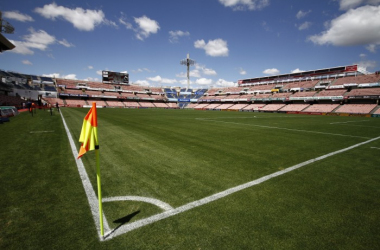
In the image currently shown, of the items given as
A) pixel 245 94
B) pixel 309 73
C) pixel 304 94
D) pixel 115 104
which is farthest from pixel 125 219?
pixel 309 73

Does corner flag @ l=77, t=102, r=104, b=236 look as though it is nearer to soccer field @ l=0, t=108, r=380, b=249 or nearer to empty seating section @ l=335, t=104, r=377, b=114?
soccer field @ l=0, t=108, r=380, b=249

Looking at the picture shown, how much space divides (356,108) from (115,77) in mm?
84966

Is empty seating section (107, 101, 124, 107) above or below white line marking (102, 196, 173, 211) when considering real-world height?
above

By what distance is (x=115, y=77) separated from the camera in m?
80.0

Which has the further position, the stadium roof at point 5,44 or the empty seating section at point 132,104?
the empty seating section at point 132,104

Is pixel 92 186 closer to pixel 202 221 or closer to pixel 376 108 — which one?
pixel 202 221

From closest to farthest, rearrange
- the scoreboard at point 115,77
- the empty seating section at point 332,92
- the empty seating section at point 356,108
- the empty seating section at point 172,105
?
the empty seating section at point 356,108 < the empty seating section at point 332,92 < the scoreboard at point 115,77 < the empty seating section at point 172,105

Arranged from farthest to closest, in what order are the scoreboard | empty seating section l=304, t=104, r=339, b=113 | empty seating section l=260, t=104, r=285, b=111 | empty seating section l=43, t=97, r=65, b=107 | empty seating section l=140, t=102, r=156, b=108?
the scoreboard
empty seating section l=140, t=102, r=156, b=108
empty seating section l=43, t=97, r=65, b=107
empty seating section l=260, t=104, r=285, b=111
empty seating section l=304, t=104, r=339, b=113

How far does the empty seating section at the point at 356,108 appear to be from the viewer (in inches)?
1526

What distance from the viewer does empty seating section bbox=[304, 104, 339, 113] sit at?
44753mm

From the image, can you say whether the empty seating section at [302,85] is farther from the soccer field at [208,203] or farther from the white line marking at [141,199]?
the white line marking at [141,199]

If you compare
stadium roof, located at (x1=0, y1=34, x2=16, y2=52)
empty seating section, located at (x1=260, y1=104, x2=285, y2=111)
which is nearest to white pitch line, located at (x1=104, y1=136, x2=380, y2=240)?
stadium roof, located at (x1=0, y1=34, x2=16, y2=52)

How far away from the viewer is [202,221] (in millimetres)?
2729

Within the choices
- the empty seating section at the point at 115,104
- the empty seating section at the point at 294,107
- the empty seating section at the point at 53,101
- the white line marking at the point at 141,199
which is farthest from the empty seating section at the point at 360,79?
the empty seating section at the point at 53,101
